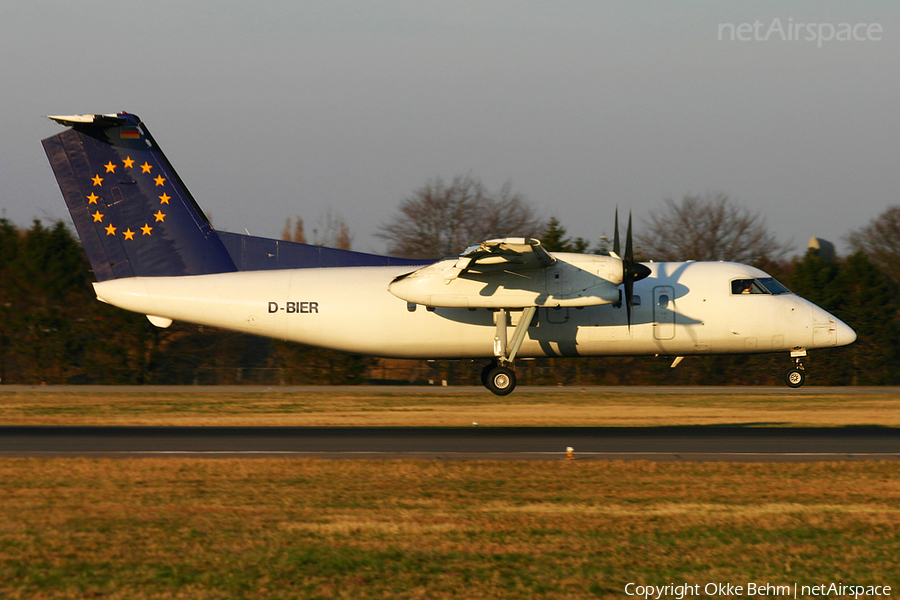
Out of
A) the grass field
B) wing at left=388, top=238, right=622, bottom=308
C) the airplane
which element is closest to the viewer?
the grass field

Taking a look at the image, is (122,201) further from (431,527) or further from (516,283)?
(431,527)

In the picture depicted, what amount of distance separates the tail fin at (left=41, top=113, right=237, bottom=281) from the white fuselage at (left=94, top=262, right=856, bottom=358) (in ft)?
1.67

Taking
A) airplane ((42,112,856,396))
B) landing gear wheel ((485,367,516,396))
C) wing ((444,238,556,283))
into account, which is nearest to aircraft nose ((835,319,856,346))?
airplane ((42,112,856,396))

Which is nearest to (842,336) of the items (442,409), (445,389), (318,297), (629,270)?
(629,270)

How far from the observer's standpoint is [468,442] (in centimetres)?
1456

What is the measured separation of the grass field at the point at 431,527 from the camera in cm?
Answer: 686

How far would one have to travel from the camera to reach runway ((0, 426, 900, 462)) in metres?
13.1

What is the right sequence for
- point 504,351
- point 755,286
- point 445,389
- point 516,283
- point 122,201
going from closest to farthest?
point 516,283 < point 504,351 < point 122,201 < point 755,286 < point 445,389

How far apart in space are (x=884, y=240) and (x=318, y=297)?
3948 cm

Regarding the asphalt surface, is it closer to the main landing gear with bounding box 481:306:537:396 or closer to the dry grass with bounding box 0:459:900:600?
the main landing gear with bounding box 481:306:537:396

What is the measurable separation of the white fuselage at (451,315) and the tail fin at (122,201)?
0.51m

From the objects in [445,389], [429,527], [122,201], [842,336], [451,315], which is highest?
[122,201]

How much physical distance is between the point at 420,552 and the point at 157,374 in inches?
1034

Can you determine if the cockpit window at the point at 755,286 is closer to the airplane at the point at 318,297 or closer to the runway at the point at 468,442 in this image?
the airplane at the point at 318,297
